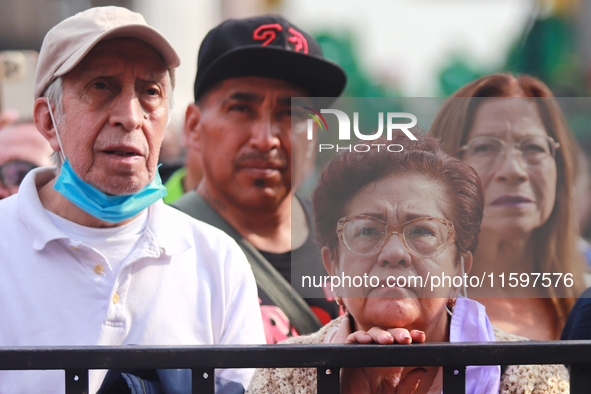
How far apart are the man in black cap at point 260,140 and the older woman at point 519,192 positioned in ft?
2.15

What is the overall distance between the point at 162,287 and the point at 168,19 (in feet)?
34.5

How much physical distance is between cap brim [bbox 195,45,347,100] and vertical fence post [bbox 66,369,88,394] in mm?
1297

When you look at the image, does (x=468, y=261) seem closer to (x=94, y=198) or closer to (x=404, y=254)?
(x=404, y=254)

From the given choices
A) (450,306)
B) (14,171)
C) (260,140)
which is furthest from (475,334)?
(14,171)

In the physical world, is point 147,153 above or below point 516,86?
below

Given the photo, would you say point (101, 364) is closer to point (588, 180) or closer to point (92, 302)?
point (92, 302)

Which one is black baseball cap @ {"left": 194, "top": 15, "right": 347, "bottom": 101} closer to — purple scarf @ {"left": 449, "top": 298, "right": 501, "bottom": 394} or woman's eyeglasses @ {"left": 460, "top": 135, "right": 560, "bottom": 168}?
woman's eyeglasses @ {"left": 460, "top": 135, "right": 560, "bottom": 168}

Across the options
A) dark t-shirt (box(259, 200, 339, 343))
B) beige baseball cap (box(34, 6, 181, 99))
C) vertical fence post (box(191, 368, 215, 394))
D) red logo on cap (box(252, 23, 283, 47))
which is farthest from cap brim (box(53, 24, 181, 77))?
vertical fence post (box(191, 368, 215, 394))

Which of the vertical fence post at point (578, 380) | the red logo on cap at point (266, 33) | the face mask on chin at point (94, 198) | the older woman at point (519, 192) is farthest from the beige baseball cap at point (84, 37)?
the vertical fence post at point (578, 380)

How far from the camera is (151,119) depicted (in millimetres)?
1731

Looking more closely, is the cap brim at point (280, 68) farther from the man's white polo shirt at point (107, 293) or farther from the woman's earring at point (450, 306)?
the woman's earring at point (450, 306)

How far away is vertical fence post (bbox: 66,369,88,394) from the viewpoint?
1.39 meters

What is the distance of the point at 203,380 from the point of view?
4.64 feet

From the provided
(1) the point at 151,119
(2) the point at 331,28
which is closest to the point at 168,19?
(2) the point at 331,28
